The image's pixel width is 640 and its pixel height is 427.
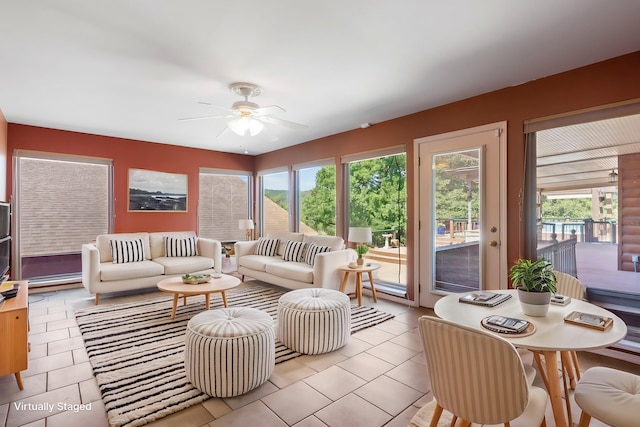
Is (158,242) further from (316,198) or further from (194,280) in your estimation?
(316,198)

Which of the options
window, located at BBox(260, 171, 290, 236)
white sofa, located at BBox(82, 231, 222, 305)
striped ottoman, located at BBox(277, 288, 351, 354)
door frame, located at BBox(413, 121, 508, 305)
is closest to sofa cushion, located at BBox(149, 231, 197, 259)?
white sofa, located at BBox(82, 231, 222, 305)

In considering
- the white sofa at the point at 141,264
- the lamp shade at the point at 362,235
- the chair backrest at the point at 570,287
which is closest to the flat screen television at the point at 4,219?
the white sofa at the point at 141,264

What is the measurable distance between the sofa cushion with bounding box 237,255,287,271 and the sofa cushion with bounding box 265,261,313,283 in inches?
4.7

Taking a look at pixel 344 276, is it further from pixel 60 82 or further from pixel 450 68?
pixel 60 82

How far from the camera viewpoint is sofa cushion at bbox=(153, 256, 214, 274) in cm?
474

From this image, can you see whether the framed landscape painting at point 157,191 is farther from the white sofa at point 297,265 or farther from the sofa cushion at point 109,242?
the white sofa at point 297,265

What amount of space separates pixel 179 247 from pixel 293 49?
→ 157 inches

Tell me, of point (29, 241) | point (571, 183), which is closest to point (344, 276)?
point (571, 183)

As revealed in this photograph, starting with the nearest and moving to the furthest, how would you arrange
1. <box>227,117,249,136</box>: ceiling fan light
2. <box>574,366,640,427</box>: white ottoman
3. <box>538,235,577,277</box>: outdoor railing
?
<box>574,366,640,427</box>: white ottoman → <box>538,235,577,277</box>: outdoor railing → <box>227,117,249,136</box>: ceiling fan light

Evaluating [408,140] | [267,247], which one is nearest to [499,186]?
[408,140]

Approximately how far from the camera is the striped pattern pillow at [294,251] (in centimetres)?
490

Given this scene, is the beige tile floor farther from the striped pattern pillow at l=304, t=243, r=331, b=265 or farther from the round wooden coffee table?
the striped pattern pillow at l=304, t=243, r=331, b=265

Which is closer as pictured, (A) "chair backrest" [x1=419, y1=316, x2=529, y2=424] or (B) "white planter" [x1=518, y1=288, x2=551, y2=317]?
(A) "chair backrest" [x1=419, y1=316, x2=529, y2=424]

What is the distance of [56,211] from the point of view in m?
4.93
